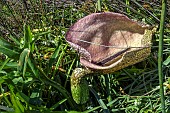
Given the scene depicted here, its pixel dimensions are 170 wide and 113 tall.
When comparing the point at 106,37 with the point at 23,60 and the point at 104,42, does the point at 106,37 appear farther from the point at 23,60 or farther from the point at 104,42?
the point at 23,60

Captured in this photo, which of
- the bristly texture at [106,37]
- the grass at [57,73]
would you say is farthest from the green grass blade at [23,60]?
the bristly texture at [106,37]

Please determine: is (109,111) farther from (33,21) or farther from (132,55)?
(33,21)

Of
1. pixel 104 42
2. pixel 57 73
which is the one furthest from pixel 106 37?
pixel 57 73

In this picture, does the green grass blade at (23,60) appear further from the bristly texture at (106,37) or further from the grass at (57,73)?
the bristly texture at (106,37)

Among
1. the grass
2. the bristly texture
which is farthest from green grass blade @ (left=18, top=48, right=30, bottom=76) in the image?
the bristly texture

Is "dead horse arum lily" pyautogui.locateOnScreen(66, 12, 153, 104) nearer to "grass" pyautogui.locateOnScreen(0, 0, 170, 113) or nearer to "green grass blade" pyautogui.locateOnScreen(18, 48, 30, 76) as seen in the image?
"grass" pyautogui.locateOnScreen(0, 0, 170, 113)


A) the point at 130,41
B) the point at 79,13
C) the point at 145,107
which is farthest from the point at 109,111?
the point at 79,13
